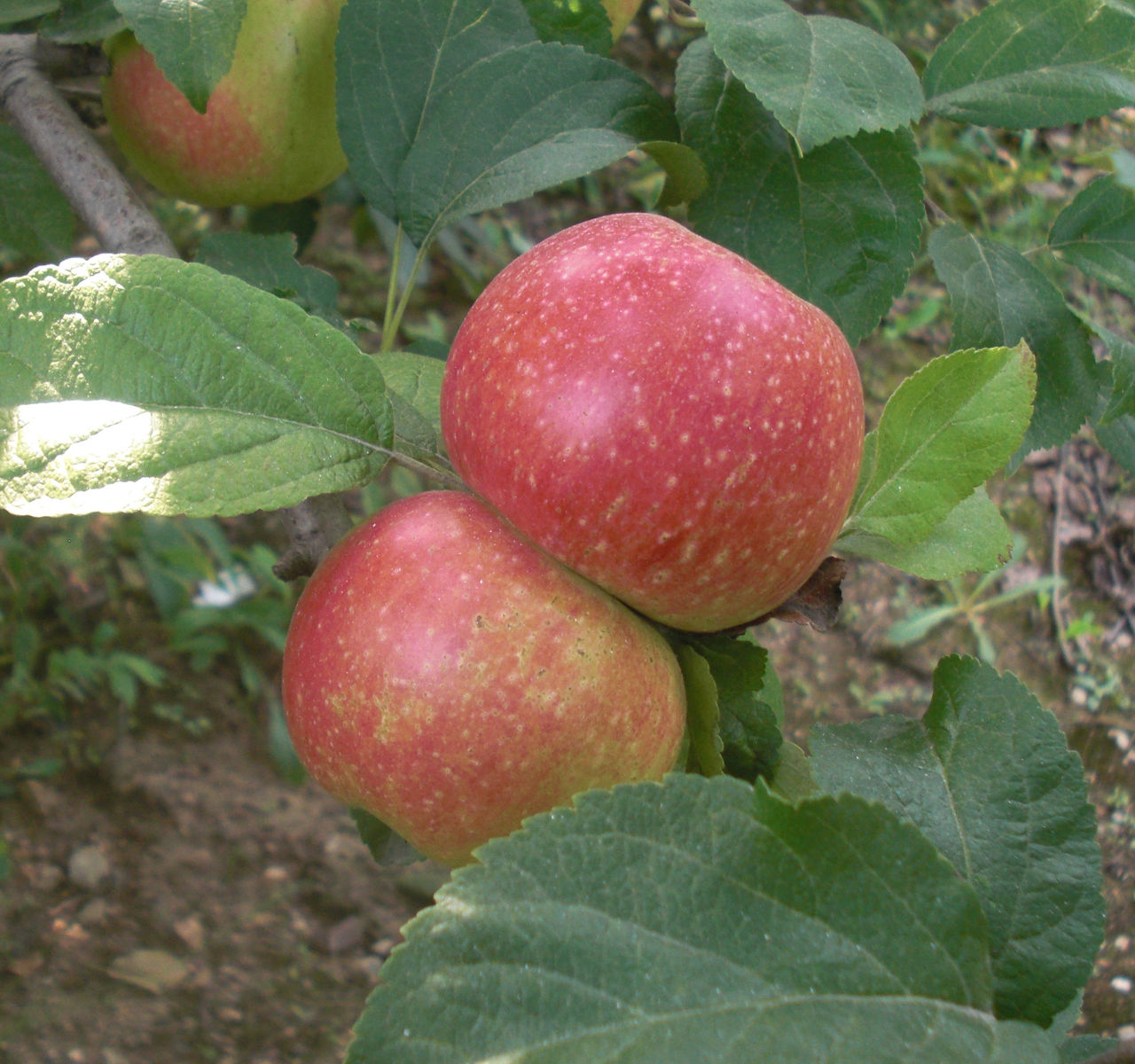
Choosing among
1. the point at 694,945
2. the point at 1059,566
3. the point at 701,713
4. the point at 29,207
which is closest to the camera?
the point at 694,945

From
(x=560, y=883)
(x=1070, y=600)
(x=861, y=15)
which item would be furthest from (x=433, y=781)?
(x=861, y=15)

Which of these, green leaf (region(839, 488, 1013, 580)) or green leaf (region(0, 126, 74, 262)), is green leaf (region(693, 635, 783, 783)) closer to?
green leaf (region(839, 488, 1013, 580))

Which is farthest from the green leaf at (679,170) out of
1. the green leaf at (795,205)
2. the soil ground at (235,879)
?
the soil ground at (235,879)

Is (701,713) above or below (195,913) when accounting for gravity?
above

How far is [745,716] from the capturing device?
25.9 inches

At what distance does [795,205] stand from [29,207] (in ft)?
2.46

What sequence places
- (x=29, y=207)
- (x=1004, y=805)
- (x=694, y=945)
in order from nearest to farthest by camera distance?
(x=694, y=945) < (x=1004, y=805) < (x=29, y=207)

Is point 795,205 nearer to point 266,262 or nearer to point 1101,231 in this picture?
point 1101,231

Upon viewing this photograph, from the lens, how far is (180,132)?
89 centimetres

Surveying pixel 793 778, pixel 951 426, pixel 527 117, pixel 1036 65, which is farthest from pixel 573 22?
pixel 793 778

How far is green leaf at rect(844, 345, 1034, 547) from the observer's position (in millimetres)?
597

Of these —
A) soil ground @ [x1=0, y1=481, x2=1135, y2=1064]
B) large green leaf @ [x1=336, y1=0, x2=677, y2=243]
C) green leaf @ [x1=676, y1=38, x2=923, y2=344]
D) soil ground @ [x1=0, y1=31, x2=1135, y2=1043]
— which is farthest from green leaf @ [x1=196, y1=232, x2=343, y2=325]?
soil ground @ [x1=0, y1=481, x2=1135, y2=1064]

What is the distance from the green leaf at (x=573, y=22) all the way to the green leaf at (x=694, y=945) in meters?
0.64

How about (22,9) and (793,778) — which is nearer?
(793,778)
